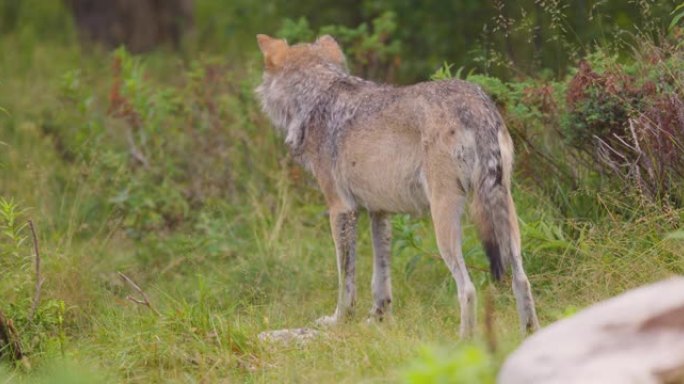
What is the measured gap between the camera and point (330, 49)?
793 centimetres

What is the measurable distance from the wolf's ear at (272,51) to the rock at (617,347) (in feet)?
13.7

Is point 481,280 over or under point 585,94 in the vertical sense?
under

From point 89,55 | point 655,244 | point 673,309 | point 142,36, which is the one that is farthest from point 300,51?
point 142,36

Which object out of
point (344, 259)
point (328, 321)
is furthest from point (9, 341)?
point (344, 259)

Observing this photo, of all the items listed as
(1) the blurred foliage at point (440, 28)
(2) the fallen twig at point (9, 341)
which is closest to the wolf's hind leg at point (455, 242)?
(1) the blurred foliage at point (440, 28)

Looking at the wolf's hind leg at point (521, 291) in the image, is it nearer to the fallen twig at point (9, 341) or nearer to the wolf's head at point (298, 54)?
the wolf's head at point (298, 54)

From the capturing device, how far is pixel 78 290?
7656mm

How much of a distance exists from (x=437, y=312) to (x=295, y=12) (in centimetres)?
651

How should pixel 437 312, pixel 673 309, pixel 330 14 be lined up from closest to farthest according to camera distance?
1. pixel 673 309
2. pixel 437 312
3. pixel 330 14

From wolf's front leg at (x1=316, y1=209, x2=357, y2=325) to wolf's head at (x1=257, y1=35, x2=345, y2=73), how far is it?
3.83 ft

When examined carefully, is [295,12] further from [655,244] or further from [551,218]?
[655,244]

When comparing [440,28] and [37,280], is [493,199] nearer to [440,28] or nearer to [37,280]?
[37,280]

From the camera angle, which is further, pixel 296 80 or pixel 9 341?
pixel 296 80

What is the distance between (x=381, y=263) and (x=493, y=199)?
144cm
